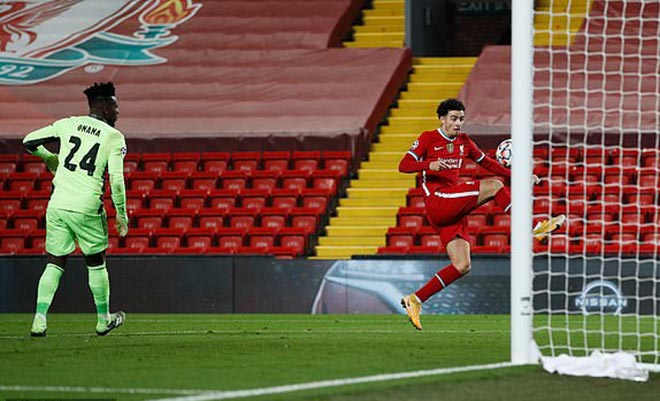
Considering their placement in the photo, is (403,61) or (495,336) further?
(403,61)

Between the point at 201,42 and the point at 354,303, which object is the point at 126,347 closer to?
the point at 354,303

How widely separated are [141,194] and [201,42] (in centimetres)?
462

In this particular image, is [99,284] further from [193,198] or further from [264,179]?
[264,179]

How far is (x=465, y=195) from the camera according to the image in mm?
10484

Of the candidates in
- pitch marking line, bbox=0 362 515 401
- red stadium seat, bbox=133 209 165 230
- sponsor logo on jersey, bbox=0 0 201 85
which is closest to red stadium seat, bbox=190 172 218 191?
red stadium seat, bbox=133 209 165 230

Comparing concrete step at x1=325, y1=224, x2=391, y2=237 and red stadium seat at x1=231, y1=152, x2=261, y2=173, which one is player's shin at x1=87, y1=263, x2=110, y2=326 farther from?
red stadium seat at x1=231, y1=152, x2=261, y2=173

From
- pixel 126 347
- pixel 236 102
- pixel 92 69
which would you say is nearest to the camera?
pixel 126 347

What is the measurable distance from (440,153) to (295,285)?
5.68 m

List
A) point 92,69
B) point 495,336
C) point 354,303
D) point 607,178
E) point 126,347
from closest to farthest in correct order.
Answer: point 126,347, point 495,336, point 354,303, point 607,178, point 92,69

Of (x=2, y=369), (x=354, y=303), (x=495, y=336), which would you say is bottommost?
(x=354, y=303)

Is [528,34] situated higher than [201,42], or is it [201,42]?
[528,34]

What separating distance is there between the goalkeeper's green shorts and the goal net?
3.40 m

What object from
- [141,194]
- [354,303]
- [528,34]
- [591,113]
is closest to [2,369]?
[528,34]

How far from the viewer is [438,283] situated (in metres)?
10.5
